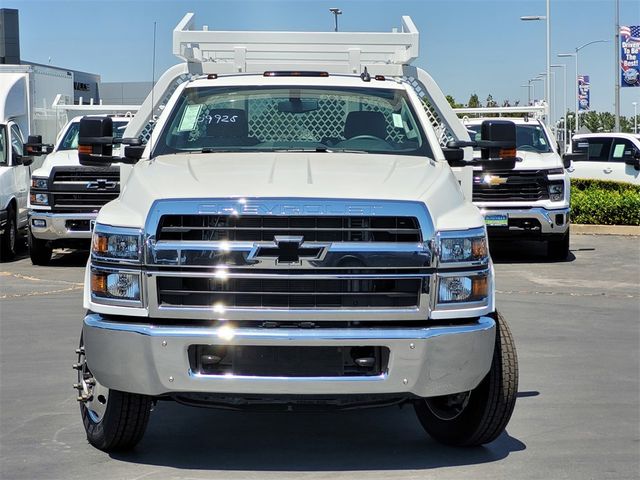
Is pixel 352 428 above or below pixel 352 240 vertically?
below

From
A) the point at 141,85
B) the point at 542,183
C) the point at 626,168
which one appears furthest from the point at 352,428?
the point at 141,85

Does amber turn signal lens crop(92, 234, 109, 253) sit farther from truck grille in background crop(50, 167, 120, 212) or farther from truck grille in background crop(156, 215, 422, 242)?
truck grille in background crop(50, 167, 120, 212)

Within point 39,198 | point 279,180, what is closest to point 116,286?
point 279,180

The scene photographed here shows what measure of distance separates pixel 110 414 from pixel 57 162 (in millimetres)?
11301

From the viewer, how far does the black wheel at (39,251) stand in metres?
16.5

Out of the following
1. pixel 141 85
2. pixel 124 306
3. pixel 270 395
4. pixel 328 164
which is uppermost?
pixel 141 85

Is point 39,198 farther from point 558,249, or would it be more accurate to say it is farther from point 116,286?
point 116,286

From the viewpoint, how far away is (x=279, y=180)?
5.70 meters

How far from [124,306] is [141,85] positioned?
33355 millimetres

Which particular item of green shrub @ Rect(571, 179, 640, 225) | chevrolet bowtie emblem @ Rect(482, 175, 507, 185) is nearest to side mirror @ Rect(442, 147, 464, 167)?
chevrolet bowtie emblem @ Rect(482, 175, 507, 185)

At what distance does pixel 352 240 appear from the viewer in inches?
215

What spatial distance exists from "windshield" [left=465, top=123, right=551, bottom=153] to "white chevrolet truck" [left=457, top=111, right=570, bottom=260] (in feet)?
3.00

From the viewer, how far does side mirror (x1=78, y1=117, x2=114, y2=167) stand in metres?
6.99

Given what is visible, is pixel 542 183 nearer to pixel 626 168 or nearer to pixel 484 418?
pixel 626 168
